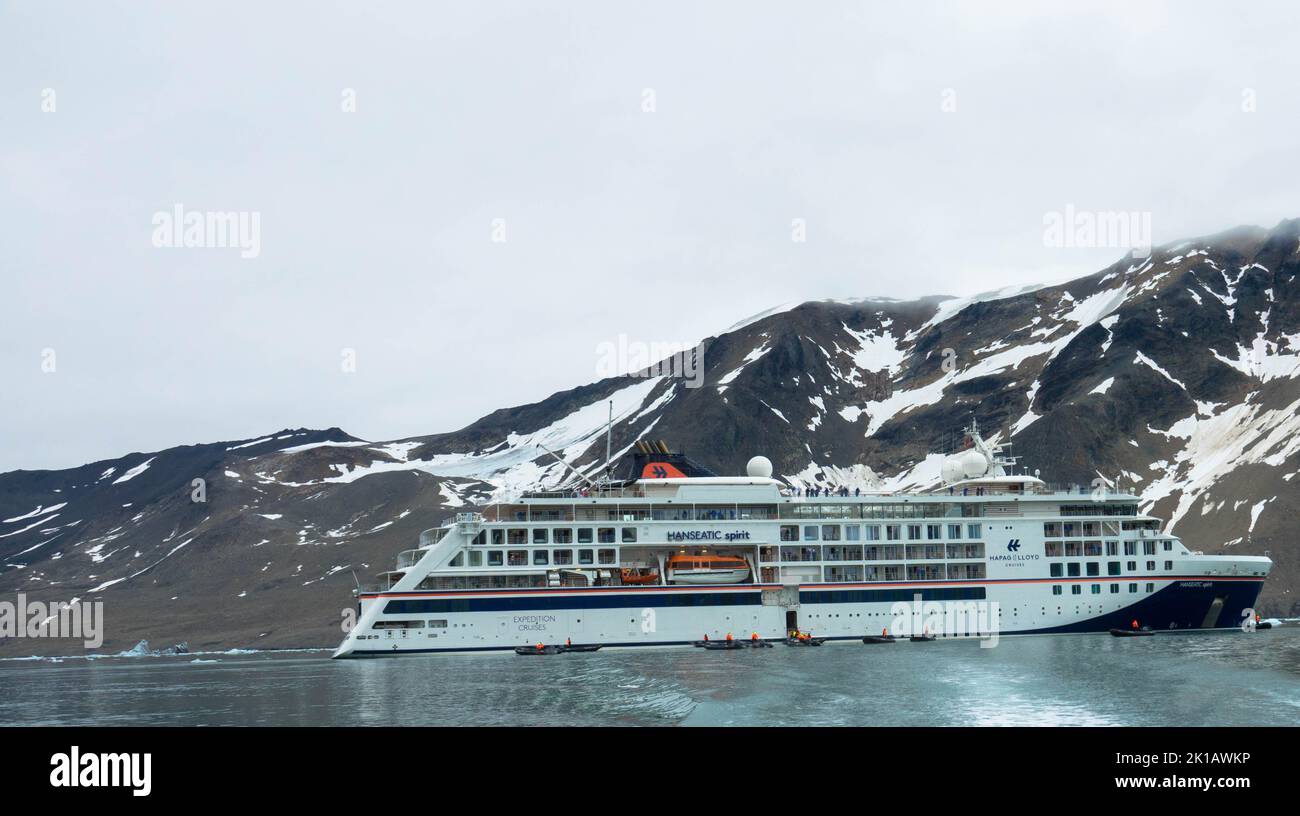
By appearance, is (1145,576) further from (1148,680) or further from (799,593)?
(1148,680)

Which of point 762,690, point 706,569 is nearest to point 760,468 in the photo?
point 706,569

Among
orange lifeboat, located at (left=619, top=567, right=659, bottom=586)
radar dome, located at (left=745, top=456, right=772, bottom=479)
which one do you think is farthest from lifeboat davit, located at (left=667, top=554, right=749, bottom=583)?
radar dome, located at (left=745, top=456, right=772, bottom=479)

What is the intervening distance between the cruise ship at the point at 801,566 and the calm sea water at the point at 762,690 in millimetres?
3324

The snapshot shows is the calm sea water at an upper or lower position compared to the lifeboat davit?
lower

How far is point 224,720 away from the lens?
152 ft

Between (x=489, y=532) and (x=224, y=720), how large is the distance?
3018cm

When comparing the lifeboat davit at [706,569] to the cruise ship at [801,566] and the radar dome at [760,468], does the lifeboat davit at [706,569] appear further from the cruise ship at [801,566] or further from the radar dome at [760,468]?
the radar dome at [760,468]

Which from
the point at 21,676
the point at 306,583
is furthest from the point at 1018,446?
the point at 21,676

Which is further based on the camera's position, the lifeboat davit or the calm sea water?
the lifeboat davit

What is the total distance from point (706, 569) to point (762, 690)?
2922cm

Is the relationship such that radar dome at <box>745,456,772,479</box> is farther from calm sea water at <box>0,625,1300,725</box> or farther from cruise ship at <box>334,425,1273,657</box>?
calm sea water at <box>0,625,1300,725</box>

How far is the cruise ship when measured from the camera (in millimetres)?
75250

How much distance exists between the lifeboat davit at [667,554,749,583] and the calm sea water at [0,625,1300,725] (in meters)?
4.95

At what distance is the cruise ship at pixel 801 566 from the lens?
75250mm
